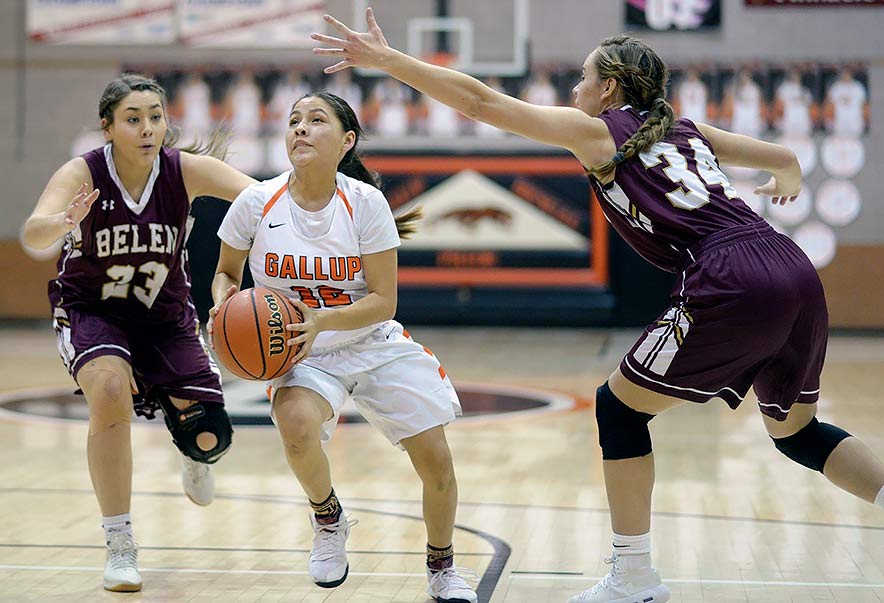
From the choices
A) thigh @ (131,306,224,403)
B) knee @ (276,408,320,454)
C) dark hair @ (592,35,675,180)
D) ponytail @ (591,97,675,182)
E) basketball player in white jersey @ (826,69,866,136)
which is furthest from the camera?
basketball player in white jersey @ (826,69,866,136)

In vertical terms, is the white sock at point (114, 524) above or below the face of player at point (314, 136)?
below

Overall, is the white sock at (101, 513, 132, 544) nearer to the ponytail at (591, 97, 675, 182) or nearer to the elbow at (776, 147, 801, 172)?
the ponytail at (591, 97, 675, 182)

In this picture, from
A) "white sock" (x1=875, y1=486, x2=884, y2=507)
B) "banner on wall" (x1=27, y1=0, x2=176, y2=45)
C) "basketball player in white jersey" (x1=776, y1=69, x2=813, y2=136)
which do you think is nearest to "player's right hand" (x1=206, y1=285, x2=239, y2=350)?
"white sock" (x1=875, y1=486, x2=884, y2=507)

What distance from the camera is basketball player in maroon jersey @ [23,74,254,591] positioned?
413cm

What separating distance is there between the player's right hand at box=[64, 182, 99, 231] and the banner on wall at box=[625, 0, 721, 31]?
35.0 feet

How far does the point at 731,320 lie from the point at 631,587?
864 millimetres

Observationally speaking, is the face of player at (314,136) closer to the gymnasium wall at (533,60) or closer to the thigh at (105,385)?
the thigh at (105,385)

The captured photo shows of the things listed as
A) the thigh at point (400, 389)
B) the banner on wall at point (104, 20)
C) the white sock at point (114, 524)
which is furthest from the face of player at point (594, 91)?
the banner on wall at point (104, 20)

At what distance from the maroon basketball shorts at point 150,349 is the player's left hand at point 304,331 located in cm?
87

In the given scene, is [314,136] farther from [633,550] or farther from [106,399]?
[633,550]

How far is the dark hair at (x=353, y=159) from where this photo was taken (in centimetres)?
399

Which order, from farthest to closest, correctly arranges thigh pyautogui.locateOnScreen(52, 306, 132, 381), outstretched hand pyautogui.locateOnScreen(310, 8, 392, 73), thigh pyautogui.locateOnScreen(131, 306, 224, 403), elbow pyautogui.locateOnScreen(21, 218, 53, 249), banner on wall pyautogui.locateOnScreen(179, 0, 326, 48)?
banner on wall pyautogui.locateOnScreen(179, 0, 326, 48), thigh pyautogui.locateOnScreen(131, 306, 224, 403), thigh pyautogui.locateOnScreen(52, 306, 132, 381), elbow pyautogui.locateOnScreen(21, 218, 53, 249), outstretched hand pyautogui.locateOnScreen(310, 8, 392, 73)

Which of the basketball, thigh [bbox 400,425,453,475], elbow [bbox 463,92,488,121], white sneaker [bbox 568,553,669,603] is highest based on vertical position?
elbow [bbox 463,92,488,121]

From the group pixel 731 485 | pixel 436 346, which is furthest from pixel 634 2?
pixel 731 485
